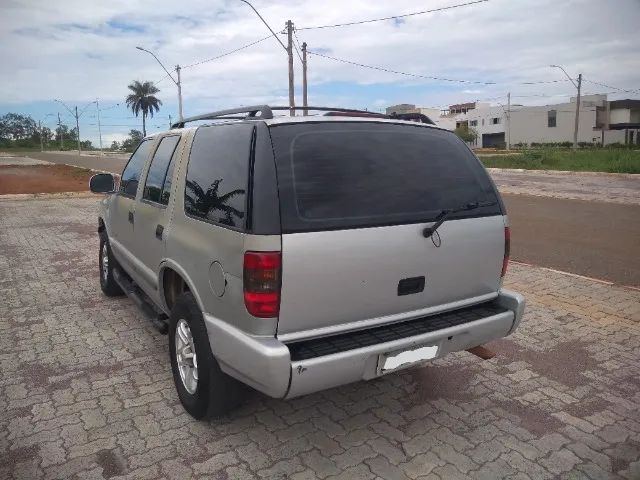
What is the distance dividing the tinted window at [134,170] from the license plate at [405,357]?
2.65 meters

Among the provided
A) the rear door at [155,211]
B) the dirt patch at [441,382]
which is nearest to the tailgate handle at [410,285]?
the dirt patch at [441,382]

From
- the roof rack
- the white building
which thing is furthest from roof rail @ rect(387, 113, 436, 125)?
the white building

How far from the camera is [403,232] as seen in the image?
2.70 metres

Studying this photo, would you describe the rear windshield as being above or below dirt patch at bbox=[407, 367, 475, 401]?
above

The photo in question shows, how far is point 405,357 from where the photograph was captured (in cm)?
272

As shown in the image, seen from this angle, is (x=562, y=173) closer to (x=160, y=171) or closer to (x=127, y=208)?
(x=127, y=208)

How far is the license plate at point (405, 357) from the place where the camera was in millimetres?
2641

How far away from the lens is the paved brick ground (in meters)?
2.70

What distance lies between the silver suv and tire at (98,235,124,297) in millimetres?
2188

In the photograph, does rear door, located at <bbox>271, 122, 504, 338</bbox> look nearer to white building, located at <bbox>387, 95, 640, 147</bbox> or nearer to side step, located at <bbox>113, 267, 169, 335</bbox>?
side step, located at <bbox>113, 267, 169, 335</bbox>

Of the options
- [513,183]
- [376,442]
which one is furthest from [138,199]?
[513,183]

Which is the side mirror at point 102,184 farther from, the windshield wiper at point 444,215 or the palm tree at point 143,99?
the palm tree at point 143,99

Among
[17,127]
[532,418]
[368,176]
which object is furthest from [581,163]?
[17,127]

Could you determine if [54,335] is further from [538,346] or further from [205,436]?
[538,346]
